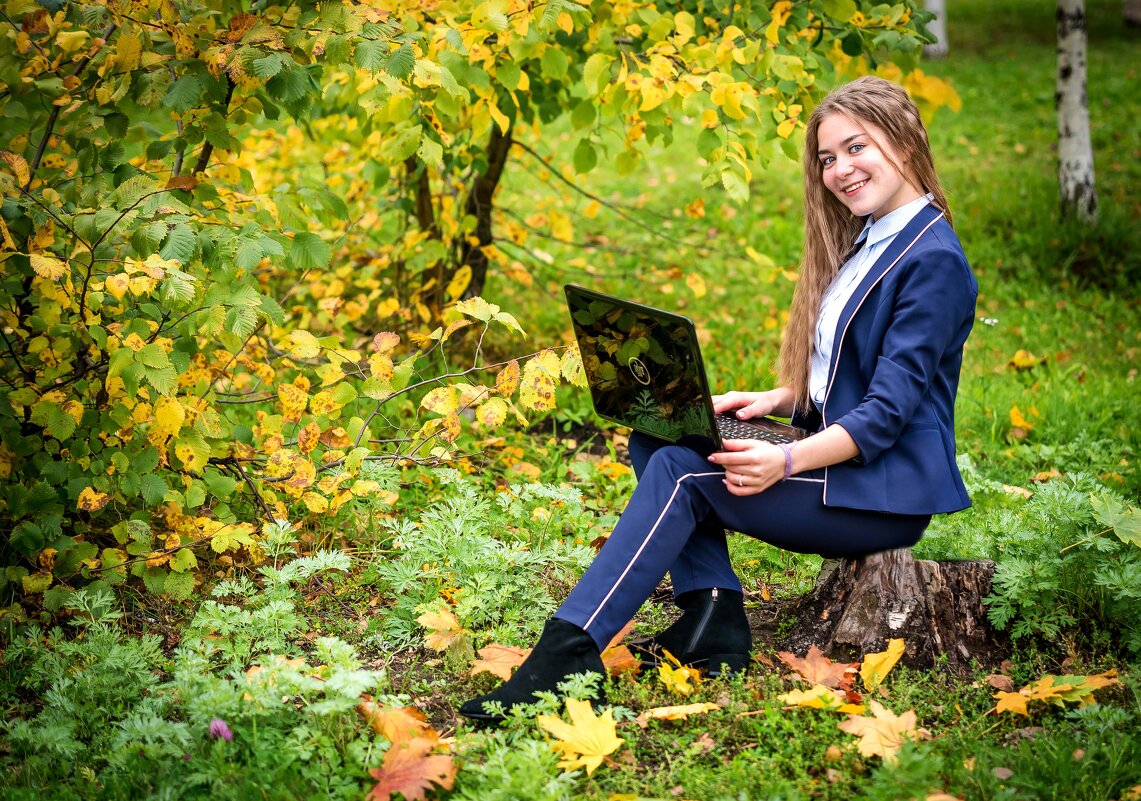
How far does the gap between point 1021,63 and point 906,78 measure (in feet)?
33.6

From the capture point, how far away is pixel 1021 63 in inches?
508

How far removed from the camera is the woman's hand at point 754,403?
9.43 feet

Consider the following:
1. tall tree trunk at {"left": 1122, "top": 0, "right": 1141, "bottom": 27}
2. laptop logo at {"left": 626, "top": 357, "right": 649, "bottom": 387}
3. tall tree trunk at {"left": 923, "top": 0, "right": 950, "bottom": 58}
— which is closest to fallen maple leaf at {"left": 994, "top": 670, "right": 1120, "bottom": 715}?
laptop logo at {"left": 626, "top": 357, "right": 649, "bottom": 387}

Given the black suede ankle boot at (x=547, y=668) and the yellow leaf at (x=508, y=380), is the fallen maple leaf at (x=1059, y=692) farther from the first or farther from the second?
the yellow leaf at (x=508, y=380)

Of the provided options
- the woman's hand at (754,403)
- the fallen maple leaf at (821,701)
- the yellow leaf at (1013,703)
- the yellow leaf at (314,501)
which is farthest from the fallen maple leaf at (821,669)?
the yellow leaf at (314,501)

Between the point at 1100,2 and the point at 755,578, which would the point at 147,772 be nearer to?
the point at 755,578

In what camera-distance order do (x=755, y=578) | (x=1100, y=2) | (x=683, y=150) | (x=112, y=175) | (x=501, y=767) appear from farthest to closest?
1. (x=1100, y=2)
2. (x=683, y=150)
3. (x=755, y=578)
4. (x=112, y=175)
5. (x=501, y=767)

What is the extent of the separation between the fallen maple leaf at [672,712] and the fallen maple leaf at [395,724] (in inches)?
19.8

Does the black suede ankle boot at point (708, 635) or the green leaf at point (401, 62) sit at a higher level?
the green leaf at point (401, 62)

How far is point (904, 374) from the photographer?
7.73 ft

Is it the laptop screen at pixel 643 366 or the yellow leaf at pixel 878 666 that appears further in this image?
the yellow leaf at pixel 878 666

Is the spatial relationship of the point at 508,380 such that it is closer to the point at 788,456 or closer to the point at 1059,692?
the point at 788,456

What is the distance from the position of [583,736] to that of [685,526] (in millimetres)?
588

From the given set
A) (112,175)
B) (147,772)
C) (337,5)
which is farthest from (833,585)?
(112,175)
